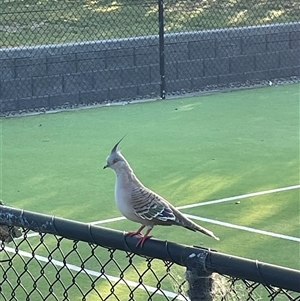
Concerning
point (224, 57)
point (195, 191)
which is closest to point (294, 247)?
point (195, 191)

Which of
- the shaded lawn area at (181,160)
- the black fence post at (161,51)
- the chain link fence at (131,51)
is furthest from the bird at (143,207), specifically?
the black fence post at (161,51)

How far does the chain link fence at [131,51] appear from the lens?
13.2 m

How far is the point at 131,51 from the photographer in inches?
549

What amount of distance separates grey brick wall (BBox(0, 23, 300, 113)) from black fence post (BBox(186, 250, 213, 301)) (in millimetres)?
10486

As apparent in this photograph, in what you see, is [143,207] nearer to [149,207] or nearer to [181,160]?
[149,207]

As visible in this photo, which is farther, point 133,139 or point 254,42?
point 254,42

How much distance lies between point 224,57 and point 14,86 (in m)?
3.63

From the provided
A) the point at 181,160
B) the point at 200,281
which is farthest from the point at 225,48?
the point at 200,281

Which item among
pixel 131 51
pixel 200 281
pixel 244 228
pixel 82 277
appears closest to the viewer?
pixel 200 281

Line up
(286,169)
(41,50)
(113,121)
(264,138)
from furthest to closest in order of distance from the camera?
(41,50) < (113,121) < (264,138) < (286,169)

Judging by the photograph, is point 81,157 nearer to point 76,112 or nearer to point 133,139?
point 133,139

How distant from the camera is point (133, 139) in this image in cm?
1123

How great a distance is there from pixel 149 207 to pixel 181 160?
6.28m

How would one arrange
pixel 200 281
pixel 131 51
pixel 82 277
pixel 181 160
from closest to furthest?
pixel 200 281
pixel 82 277
pixel 181 160
pixel 131 51
